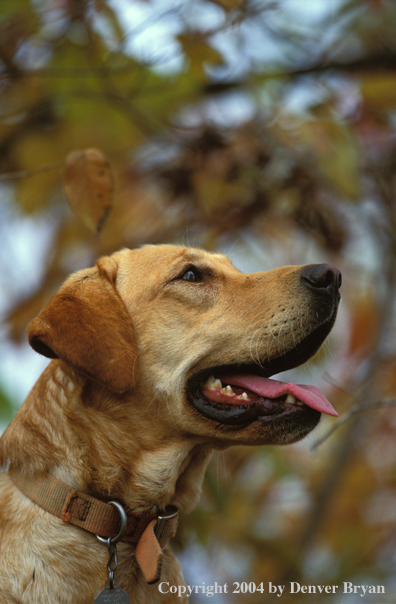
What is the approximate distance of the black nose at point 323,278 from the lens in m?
2.85

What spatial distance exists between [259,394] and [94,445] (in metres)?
0.86

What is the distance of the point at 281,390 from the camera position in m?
2.79

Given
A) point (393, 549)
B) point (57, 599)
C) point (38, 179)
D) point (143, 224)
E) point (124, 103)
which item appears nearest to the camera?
point (57, 599)

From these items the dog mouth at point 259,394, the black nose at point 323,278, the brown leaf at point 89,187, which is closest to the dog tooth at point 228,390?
the dog mouth at point 259,394

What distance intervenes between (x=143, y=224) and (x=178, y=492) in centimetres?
265

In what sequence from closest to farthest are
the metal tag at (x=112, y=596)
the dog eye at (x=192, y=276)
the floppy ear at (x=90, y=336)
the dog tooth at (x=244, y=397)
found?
the metal tag at (x=112, y=596)
the floppy ear at (x=90, y=336)
the dog tooth at (x=244, y=397)
the dog eye at (x=192, y=276)

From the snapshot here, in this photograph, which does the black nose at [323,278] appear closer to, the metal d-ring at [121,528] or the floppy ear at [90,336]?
the floppy ear at [90,336]

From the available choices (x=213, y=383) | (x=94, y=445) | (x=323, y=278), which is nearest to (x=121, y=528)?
(x=94, y=445)

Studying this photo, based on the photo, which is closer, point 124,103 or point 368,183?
point 124,103

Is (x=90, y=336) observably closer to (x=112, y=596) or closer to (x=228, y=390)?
(x=228, y=390)

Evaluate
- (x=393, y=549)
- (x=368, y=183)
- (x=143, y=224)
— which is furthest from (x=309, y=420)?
(x=393, y=549)

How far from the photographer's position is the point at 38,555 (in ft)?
8.45

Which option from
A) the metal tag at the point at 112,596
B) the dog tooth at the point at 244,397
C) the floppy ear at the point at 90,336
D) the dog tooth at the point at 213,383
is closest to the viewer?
the metal tag at the point at 112,596

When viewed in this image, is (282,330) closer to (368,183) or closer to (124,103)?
(124,103)
